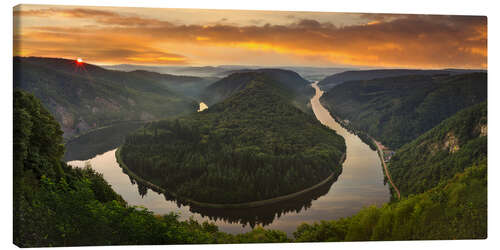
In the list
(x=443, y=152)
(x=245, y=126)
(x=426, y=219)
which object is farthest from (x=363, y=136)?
(x=245, y=126)

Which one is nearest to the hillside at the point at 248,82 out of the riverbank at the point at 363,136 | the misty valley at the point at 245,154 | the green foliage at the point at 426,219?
the misty valley at the point at 245,154

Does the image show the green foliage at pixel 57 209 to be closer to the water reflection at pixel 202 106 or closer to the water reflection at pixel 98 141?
the water reflection at pixel 98 141

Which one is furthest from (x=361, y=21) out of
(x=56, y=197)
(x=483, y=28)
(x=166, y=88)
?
(x=56, y=197)

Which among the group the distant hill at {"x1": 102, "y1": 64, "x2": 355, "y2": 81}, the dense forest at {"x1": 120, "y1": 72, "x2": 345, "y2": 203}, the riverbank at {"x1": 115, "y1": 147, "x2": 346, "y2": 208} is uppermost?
the distant hill at {"x1": 102, "y1": 64, "x2": 355, "y2": 81}

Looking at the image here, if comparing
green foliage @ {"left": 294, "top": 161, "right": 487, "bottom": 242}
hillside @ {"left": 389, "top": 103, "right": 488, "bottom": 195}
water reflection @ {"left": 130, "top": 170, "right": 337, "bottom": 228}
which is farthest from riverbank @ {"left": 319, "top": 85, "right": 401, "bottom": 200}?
green foliage @ {"left": 294, "top": 161, "right": 487, "bottom": 242}

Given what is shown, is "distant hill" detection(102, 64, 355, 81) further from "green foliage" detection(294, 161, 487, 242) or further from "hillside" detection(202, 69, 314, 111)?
"green foliage" detection(294, 161, 487, 242)

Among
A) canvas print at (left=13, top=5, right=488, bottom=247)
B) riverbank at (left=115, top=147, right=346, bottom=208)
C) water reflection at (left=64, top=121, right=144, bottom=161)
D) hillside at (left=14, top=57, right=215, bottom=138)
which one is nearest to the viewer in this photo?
canvas print at (left=13, top=5, right=488, bottom=247)

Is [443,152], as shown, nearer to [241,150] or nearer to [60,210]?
[241,150]
